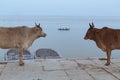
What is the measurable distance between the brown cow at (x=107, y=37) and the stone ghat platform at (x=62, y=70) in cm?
59

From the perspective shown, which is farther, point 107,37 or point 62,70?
point 107,37

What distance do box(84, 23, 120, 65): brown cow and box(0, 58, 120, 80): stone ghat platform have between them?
0.59 m

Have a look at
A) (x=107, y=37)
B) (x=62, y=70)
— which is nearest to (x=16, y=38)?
(x=62, y=70)

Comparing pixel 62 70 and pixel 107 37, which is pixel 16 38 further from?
pixel 107 37

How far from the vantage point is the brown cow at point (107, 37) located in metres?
13.6

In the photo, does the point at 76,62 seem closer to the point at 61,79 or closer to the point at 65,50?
the point at 61,79

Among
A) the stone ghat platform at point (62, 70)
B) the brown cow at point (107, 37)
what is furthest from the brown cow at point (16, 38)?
the brown cow at point (107, 37)

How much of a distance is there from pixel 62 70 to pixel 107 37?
2015 millimetres

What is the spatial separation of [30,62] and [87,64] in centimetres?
197

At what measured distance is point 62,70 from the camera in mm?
12789

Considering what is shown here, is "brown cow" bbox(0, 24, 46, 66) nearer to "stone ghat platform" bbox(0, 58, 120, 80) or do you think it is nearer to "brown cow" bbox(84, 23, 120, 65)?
"stone ghat platform" bbox(0, 58, 120, 80)

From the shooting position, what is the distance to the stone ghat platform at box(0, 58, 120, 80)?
11.7 metres

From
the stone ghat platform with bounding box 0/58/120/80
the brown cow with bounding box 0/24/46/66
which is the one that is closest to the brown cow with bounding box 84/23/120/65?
Result: the stone ghat platform with bounding box 0/58/120/80

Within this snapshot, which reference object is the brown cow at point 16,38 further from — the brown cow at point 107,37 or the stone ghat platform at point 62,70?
the brown cow at point 107,37
